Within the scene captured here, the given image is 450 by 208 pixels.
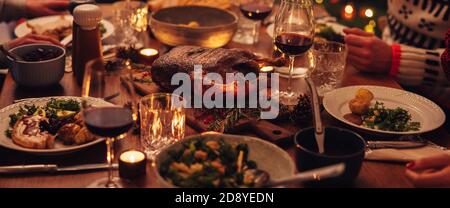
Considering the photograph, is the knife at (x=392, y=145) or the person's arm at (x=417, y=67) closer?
the knife at (x=392, y=145)

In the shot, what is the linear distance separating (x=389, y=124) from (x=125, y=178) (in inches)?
29.5

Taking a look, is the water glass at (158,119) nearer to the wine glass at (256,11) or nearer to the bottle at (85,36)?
the bottle at (85,36)

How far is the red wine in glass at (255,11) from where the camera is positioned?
2.17 m

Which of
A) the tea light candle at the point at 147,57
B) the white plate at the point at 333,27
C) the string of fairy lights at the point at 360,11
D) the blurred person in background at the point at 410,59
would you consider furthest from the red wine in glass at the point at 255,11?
the string of fairy lights at the point at 360,11

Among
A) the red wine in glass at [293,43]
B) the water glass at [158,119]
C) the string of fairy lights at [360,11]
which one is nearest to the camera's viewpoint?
the water glass at [158,119]

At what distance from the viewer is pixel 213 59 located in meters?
1.71

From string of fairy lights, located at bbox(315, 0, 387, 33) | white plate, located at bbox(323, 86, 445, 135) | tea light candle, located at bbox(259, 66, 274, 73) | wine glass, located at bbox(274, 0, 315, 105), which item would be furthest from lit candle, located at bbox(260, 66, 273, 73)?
string of fairy lights, located at bbox(315, 0, 387, 33)

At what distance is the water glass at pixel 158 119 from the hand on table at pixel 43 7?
4.35 feet

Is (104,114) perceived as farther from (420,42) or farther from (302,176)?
(420,42)

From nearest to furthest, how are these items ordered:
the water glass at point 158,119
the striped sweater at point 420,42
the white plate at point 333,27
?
the water glass at point 158,119, the striped sweater at point 420,42, the white plate at point 333,27

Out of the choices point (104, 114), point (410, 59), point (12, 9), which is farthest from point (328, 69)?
point (12, 9)

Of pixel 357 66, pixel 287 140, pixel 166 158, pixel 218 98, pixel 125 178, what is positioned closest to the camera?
pixel 166 158
